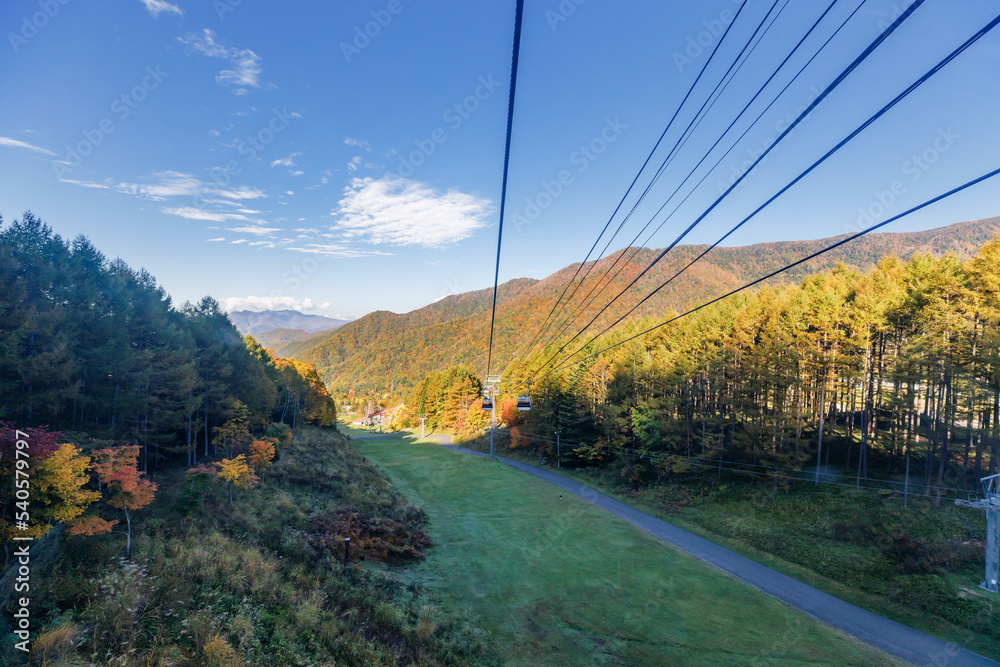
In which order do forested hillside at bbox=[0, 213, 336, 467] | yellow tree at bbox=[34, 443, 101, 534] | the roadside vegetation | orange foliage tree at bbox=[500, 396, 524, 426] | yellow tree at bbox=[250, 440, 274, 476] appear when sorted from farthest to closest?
orange foliage tree at bbox=[500, 396, 524, 426] → yellow tree at bbox=[250, 440, 274, 476] → forested hillside at bbox=[0, 213, 336, 467] → yellow tree at bbox=[34, 443, 101, 534] → the roadside vegetation

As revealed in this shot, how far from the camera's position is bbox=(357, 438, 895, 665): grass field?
14.9 m

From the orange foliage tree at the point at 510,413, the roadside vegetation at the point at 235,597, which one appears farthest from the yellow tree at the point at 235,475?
the orange foliage tree at the point at 510,413

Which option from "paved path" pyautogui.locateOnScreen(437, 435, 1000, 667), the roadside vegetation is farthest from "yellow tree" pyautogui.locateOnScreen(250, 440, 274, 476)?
"paved path" pyautogui.locateOnScreen(437, 435, 1000, 667)

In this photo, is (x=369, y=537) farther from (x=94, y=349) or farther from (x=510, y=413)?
(x=510, y=413)

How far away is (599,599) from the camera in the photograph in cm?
1873

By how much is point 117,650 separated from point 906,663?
77.8ft

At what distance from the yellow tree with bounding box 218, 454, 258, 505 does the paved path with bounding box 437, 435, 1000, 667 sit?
25.6 metres

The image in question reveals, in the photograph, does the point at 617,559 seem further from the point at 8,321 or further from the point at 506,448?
the point at 506,448

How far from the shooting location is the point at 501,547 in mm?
25109

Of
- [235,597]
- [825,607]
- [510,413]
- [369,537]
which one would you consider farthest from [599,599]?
[510,413]

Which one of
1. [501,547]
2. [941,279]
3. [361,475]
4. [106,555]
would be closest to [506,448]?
[361,475]

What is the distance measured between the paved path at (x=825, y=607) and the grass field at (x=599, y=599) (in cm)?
111

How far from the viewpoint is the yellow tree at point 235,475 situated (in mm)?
21953

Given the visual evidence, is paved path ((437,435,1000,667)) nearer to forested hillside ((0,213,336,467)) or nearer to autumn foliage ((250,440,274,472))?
autumn foliage ((250,440,274,472))
